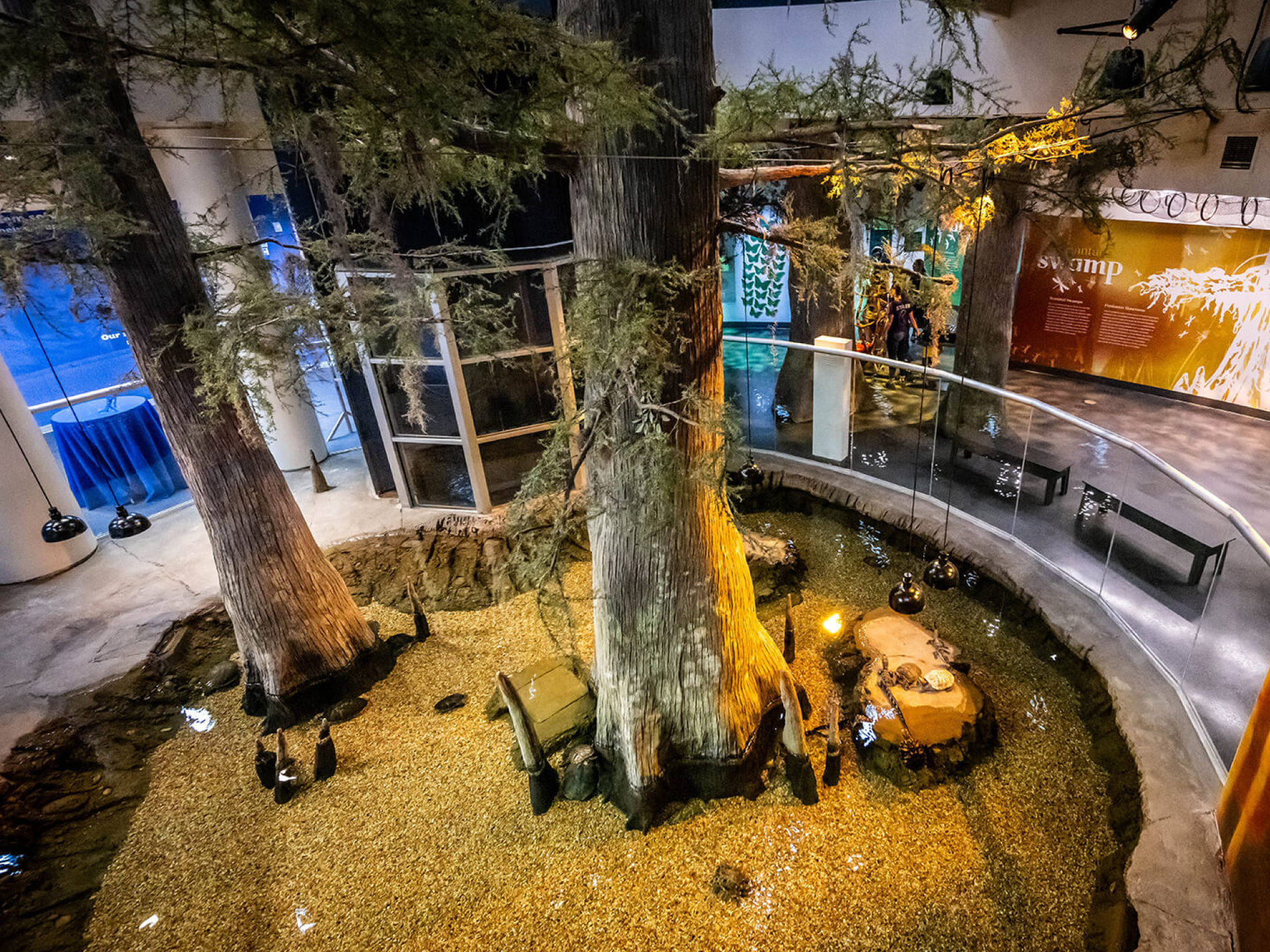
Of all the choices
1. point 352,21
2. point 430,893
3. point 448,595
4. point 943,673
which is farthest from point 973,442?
point 352,21

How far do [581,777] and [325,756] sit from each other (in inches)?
71.6

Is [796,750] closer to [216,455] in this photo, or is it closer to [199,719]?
[216,455]

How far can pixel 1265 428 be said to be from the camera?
789 cm

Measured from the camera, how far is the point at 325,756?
4707 mm

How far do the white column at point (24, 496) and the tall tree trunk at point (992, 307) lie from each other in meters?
9.58

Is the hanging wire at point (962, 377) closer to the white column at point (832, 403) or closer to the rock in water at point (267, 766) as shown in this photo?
the white column at point (832, 403)

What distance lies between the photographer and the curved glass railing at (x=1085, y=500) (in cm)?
444

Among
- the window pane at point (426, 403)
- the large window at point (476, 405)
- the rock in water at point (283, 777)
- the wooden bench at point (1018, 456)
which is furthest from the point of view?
the window pane at point (426, 403)

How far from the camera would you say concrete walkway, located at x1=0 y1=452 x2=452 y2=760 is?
554cm

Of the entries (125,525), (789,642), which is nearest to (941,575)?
(789,642)

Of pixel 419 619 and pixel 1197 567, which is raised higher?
pixel 1197 567

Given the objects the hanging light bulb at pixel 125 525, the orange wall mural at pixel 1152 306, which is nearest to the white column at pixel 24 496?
the hanging light bulb at pixel 125 525

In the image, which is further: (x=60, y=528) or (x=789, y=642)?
(x=60, y=528)

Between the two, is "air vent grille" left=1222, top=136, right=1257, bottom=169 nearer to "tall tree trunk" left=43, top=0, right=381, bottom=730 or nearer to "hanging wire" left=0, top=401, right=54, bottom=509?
"tall tree trunk" left=43, top=0, right=381, bottom=730
